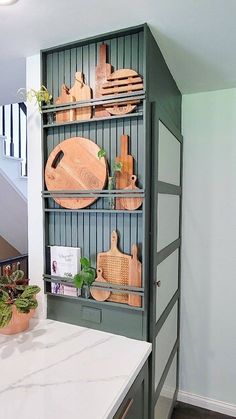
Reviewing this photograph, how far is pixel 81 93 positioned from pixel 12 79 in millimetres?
748

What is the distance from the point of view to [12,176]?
3174 mm

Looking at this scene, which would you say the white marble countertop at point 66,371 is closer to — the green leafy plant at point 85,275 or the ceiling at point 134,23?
the green leafy plant at point 85,275

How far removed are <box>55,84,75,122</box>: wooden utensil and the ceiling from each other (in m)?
0.25

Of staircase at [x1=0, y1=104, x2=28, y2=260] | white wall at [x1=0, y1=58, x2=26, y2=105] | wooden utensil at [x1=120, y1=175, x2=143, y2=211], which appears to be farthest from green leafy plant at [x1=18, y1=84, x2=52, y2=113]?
staircase at [x1=0, y1=104, x2=28, y2=260]

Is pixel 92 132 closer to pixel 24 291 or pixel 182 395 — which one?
pixel 24 291

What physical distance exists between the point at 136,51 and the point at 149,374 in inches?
62.2

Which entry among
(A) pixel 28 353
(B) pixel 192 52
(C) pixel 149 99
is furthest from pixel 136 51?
(A) pixel 28 353

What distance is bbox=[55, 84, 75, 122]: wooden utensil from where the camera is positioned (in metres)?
1.49

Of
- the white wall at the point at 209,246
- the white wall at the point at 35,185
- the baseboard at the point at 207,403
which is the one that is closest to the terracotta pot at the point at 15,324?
Result: the white wall at the point at 35,185

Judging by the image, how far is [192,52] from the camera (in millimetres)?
1538

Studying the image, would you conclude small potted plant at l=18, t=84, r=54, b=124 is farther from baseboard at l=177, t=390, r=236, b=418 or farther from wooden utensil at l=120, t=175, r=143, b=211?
baseboard at l=177, t=390, r=236, b=418

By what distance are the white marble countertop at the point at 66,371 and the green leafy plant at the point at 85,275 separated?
0.87ft

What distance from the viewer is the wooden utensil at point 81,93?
4.76ft

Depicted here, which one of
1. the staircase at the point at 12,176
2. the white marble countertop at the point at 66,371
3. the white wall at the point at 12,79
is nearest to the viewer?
the white marble countertop at the point at 66,371
